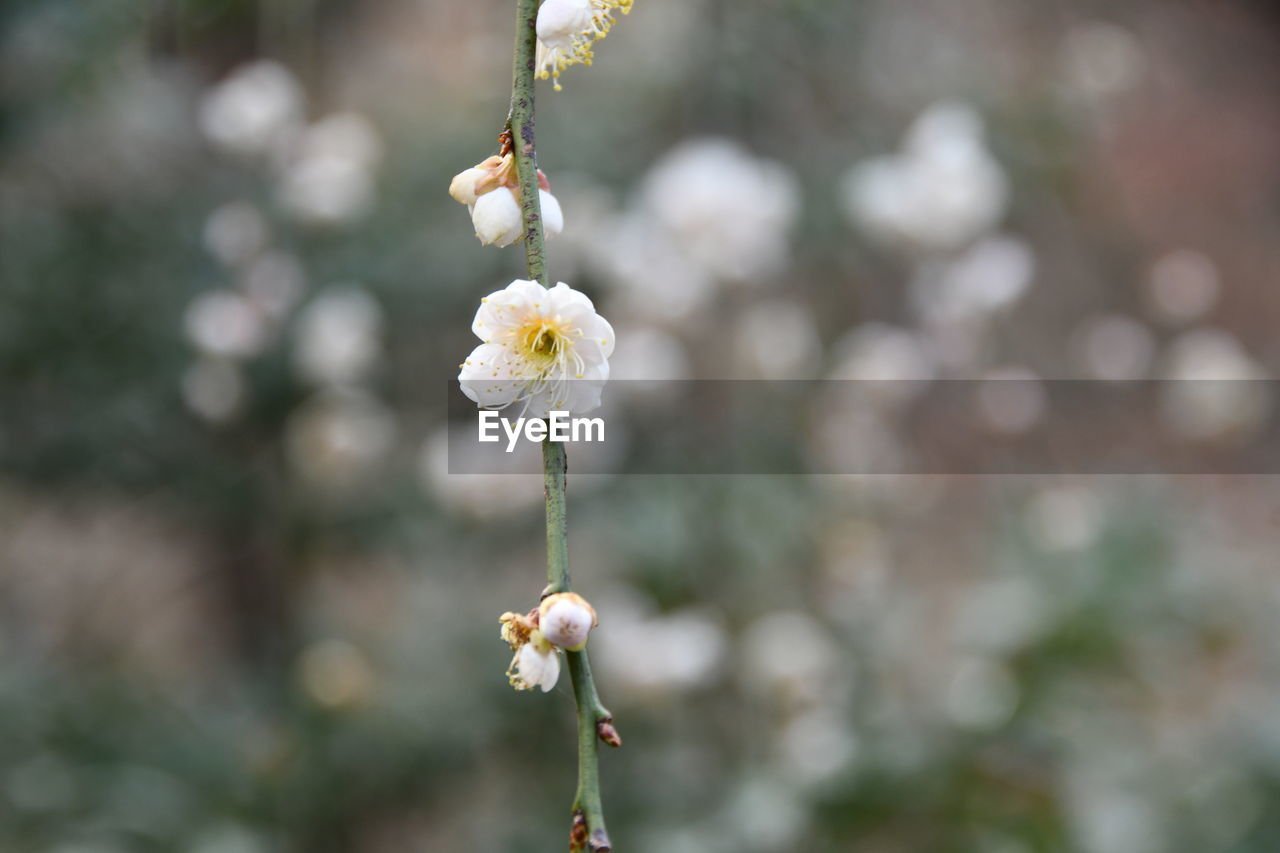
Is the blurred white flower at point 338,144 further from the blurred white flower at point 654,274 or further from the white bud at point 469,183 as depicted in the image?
the white bud at point 469,183

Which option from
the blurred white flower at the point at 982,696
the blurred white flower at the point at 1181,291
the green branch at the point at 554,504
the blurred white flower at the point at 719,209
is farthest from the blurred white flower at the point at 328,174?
the blurred white flower at the point at 1181,291

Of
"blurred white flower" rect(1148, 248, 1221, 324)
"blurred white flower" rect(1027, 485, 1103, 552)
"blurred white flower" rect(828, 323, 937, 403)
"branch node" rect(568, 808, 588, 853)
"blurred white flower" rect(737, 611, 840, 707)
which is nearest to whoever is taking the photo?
"branch node" rect(568, 808, 588, 853)

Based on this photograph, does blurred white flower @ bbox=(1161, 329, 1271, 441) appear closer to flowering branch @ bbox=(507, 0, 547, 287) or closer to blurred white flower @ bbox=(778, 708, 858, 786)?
blurred white flower @ bbox=(778, 708, 858, 786)

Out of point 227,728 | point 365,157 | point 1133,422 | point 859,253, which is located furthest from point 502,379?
point 1133,422

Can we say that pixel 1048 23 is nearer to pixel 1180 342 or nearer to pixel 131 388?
pixel 1180 342

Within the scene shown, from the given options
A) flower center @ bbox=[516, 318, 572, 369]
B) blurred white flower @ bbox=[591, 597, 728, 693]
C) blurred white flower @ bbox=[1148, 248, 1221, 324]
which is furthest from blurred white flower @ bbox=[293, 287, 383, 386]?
blurred white flower @ bbox=[1148, 248, 1221, 324]

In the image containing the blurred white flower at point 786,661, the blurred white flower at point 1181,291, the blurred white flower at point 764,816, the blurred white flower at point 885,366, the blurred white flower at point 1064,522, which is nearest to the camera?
the blurred white flower at point 764,816
